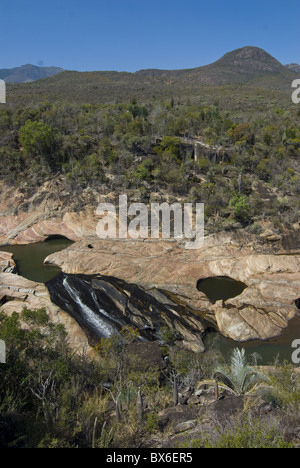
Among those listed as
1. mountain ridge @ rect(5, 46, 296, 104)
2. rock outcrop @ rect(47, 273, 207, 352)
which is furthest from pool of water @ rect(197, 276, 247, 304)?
mountain ridge @ rect(5, 46, 296, 104)

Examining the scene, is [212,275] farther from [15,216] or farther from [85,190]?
[15,216]

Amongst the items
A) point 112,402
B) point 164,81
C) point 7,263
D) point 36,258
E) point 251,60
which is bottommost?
point 36,258

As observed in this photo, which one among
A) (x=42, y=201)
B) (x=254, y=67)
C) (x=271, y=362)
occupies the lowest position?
(x=271, y=362)

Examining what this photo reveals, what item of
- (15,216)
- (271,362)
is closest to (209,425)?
(271,362)

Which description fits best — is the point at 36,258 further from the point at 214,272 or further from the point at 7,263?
the point at 214,272

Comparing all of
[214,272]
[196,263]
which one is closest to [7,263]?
[196,263]
